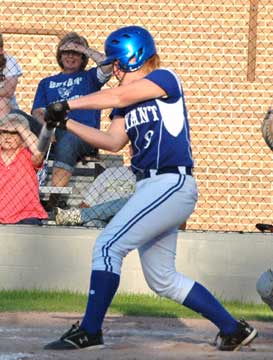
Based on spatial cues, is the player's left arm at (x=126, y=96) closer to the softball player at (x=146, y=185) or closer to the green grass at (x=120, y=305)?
the softball player at (x=146, y=185)

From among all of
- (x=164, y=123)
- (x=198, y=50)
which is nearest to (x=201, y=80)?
(x=198, y=50)

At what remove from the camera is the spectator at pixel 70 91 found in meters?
11.6

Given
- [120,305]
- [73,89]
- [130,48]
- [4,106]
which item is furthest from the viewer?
[73,89]

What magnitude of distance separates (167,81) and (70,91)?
15.5 ft

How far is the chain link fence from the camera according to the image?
1413cm

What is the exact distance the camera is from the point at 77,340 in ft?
23.7

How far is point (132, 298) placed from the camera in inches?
415

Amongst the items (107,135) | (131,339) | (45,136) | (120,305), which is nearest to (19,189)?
(120,305)

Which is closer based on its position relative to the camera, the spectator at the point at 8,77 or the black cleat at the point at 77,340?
the black cleat at the point at 77,340

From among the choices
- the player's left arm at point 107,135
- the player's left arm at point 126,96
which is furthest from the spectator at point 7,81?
the player's left arm at point 126,96

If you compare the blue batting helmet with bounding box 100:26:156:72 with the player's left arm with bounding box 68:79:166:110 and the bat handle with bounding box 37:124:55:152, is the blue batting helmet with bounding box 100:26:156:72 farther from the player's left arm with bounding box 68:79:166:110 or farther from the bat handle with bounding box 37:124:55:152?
the bat handle with bounding box 37:124:55:152

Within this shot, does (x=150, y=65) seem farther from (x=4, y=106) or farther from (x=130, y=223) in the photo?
(x=4, y=106)

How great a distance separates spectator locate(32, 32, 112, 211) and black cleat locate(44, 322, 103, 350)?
4.42m

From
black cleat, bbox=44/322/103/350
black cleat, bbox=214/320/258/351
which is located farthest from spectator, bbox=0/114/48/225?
black cleat, bbox=214/320/258/351
